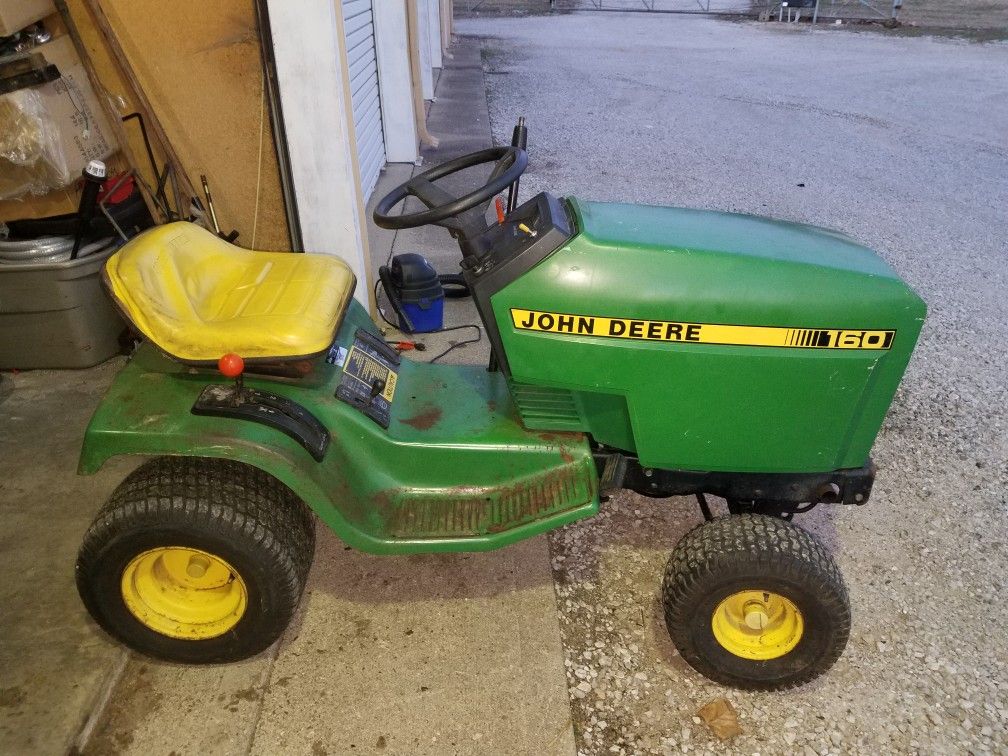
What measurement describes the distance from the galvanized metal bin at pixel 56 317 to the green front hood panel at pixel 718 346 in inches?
81.3

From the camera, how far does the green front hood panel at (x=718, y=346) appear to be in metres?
1.74

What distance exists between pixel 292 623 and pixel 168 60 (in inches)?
94.5

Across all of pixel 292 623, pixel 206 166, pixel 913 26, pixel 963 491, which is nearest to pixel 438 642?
pixel 292 623

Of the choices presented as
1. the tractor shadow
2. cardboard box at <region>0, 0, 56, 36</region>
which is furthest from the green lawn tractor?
cardboard box at <region>0, 0, 56, 36</region>

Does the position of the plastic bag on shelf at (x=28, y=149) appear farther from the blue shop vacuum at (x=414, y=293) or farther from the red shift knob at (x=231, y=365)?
the red shift knob at (x=231, y=365)

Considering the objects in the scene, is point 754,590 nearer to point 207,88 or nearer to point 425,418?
point 425,418

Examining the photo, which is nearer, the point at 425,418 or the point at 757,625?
the point at 757,625

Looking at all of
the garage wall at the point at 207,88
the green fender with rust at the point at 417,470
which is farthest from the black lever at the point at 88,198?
the green fender with rust at the point at 417,470

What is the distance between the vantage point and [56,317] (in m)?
3.07

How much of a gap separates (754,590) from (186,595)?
1437 mm

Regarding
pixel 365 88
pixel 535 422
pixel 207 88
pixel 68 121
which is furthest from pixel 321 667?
pixel 365 88

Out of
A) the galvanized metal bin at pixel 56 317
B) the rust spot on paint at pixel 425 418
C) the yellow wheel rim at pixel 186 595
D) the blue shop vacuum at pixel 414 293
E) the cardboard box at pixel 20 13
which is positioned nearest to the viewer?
the yellow wheel rim at pixel 186 595

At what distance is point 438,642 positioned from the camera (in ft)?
6.75

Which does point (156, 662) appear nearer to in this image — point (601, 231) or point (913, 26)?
point (601, 231)
